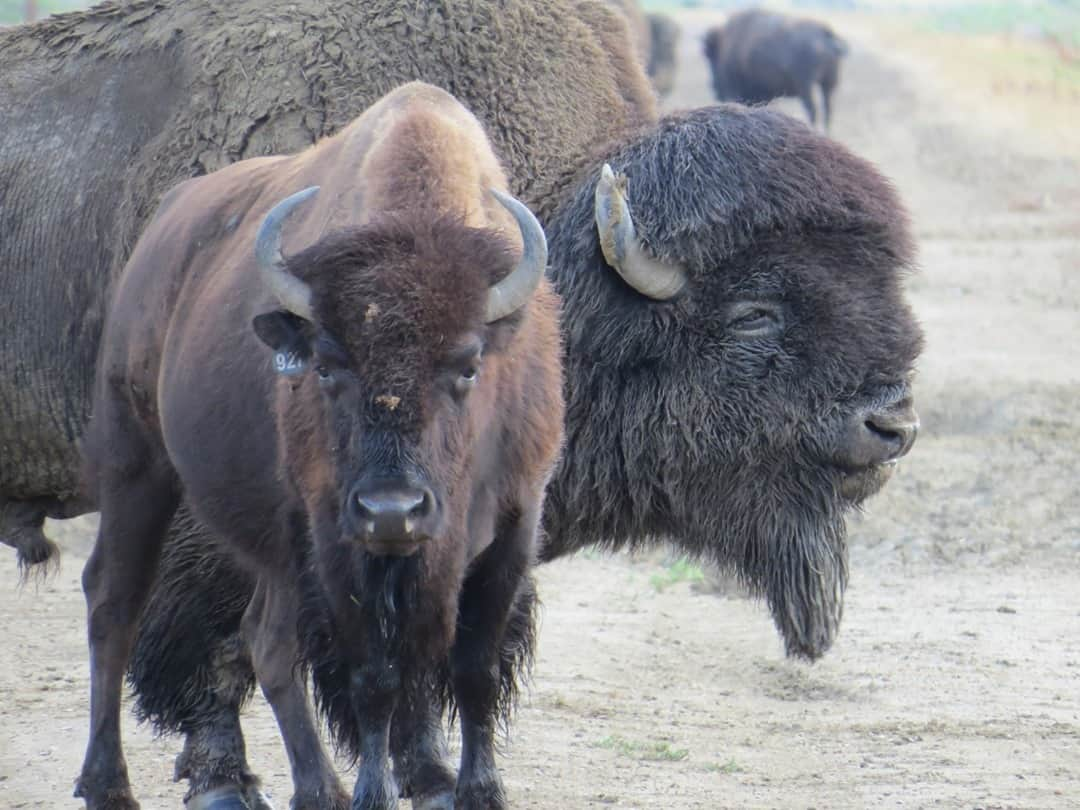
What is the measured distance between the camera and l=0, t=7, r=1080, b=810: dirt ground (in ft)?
17.1

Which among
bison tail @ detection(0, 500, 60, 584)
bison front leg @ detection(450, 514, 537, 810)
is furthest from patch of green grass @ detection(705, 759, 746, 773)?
bison tail @ detection(0, 500, 60, 584)

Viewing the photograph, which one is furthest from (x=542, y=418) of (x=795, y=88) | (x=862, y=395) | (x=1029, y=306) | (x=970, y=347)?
(x=795, y=88)

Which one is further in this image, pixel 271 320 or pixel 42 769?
pixel 42 769

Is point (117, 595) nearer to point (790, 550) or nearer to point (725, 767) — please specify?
point (725, 767)

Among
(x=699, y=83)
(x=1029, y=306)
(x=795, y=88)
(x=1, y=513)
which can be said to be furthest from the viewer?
(x=699, y=83)

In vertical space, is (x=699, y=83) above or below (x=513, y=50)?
below

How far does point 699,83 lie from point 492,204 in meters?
34.1

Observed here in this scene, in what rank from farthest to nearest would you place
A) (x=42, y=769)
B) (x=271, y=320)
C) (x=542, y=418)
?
(x=42, y=769) < (x=542, y=418) < (x=271, y=320)

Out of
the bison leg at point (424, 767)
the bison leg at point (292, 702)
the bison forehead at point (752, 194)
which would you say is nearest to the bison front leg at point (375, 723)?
the bison leg at point (424, 767)

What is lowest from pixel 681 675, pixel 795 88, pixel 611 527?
pixel 795 88

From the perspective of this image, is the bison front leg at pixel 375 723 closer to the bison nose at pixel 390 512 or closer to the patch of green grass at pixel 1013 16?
the bison nose at pixel 390 512

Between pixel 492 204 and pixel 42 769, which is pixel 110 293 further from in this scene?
pixel 492 204

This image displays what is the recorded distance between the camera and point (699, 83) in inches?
1481

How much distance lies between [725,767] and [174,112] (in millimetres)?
2746
